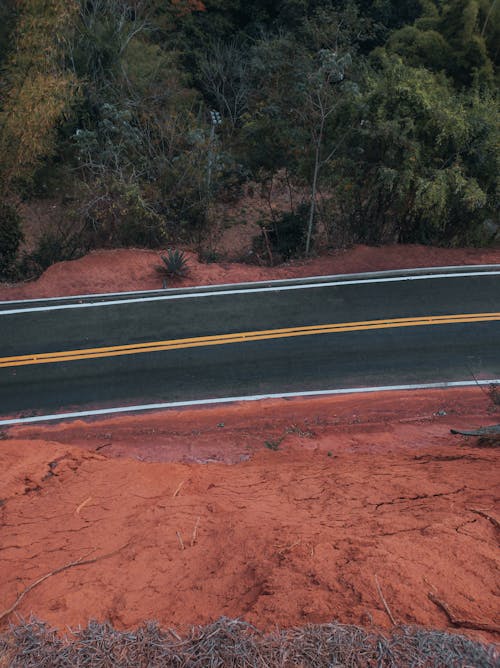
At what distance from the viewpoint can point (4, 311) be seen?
14.2 metres

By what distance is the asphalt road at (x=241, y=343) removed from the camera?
12.1 meters

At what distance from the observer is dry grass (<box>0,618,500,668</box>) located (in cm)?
451

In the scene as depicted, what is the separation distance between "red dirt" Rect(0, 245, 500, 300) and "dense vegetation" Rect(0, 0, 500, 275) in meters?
0.97

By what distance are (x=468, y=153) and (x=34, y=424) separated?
13.5m

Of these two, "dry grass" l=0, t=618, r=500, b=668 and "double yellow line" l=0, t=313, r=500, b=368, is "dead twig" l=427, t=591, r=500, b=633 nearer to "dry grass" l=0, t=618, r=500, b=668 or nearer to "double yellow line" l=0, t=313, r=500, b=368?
"dry grass" l=0, t=618, r=500, b=668

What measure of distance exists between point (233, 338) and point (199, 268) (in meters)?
3.60

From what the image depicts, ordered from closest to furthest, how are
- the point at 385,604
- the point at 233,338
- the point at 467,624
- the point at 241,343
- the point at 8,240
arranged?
1. the point at 467,624
2. the point at 385,604
3. the point at 241,343
4. the point at 233,338
5. the point at 8,240

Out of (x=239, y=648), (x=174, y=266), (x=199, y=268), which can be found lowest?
(x=199, y=268)

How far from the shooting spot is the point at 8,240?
16812mm

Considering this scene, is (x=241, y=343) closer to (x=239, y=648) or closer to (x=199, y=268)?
(x=199, y=268)

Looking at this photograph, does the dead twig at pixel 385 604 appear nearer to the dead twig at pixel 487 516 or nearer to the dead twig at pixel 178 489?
the dead twig at pixel 487 516

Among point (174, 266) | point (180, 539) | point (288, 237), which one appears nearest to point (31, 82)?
point (174, 266)

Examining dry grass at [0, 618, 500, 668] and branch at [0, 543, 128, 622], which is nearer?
dry grass at [0, 618, 500, 668]

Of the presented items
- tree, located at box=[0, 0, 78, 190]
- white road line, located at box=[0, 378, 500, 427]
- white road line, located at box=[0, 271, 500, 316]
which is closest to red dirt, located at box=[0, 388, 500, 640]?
white road line, located at box=[0, 378, 500, 427]
